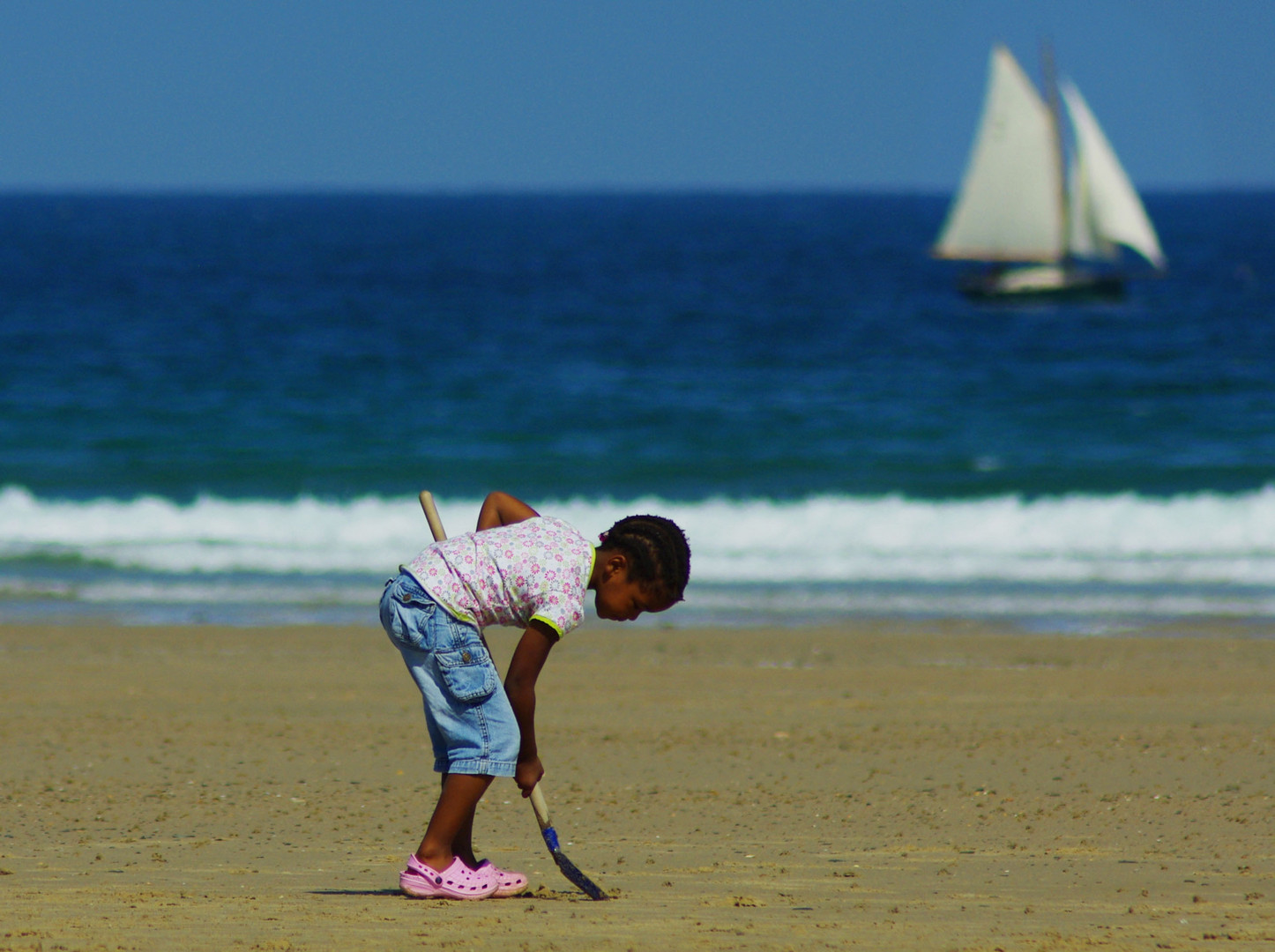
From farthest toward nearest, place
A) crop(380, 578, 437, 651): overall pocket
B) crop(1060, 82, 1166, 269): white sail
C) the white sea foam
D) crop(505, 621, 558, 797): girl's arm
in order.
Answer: crop(1060, 82, 1166, 269): white sail, the white sea foam, crop(380, 578, 437, 651): overall pocket, crop(505, 621, 558, 797): girl's arm

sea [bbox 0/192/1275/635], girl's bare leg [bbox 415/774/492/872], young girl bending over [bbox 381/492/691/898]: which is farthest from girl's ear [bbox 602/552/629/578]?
sea [bbox 0/192/1275/635]

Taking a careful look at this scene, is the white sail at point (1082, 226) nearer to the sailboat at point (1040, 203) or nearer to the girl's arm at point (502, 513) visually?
the sailboat at point (1040, 203)

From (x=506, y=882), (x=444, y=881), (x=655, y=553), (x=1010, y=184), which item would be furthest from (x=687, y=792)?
(x=1010, y=184)

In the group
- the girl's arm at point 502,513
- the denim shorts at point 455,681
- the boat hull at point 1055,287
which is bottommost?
the denim shorts at point 455,681

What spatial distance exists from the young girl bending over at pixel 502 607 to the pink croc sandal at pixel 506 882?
24cm

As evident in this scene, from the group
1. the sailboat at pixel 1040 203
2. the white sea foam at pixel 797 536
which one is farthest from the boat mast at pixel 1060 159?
the white sea foam at pixel 797 536

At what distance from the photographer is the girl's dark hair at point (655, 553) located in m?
3.66

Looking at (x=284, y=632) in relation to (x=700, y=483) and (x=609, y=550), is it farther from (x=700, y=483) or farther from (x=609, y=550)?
(x=700, y=483)

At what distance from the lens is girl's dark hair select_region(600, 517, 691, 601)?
3662mm

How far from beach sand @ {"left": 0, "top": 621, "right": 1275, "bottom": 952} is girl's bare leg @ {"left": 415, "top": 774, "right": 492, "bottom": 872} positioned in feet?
0.46

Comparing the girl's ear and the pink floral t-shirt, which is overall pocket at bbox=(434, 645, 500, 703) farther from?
the girl's ear

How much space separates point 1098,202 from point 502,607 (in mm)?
41376

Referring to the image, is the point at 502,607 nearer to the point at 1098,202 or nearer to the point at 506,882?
the point at 506,882

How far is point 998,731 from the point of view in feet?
21.2
